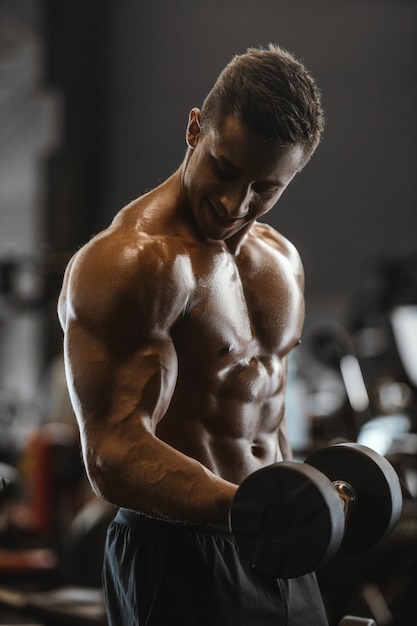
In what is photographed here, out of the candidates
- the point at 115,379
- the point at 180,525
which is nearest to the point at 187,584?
the point at 180,525

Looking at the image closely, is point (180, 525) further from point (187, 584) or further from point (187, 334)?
point (187, 334)

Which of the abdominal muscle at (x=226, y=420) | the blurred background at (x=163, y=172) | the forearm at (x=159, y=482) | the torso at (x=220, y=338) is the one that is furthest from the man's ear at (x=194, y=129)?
the blurred background at (x=163, y=172)

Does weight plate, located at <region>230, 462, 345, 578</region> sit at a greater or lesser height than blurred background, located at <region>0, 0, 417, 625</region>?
greater

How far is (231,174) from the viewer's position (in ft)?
4.46

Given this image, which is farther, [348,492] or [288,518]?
A: [348,492]

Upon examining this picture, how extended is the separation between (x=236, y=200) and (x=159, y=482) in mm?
436

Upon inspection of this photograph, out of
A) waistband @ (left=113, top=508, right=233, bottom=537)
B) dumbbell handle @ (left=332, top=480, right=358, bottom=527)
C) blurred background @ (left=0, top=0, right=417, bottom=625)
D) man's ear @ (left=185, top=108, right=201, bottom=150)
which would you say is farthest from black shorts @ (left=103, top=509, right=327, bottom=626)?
blurred background @ (left=0, top=0, right=417, bottom=625)

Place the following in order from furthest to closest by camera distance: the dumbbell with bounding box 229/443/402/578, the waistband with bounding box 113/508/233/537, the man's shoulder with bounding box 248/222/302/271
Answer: the man's shoulder with bounding box 248/222/302/271 → the waistband with bounding box 113/508/233/537 → the dumbbell with bounding box 229/443/402/578

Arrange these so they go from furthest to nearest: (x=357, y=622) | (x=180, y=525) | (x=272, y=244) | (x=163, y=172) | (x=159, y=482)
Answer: (x=163, y=172) → (x=272, y=244) → (x=357, y=622) → (x=180, y=525) → (x=159, y=482)

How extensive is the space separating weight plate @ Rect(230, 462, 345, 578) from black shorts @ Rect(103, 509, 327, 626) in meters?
0.27

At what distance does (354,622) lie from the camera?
156cm

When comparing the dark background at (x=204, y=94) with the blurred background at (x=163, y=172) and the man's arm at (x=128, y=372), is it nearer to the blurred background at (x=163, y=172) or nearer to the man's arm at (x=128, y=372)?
the blurred background at (x=163, y=172)

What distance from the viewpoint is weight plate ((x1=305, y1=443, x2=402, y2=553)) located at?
52.6 inches

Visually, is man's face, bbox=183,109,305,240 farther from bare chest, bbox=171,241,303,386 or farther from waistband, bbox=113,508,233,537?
waistband, bbox=113,508,233,537
